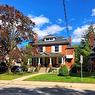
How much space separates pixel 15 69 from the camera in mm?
47844

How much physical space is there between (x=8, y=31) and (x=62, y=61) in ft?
49.9

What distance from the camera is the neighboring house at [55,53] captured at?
52594 millimetres

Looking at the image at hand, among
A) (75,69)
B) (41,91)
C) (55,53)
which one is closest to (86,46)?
(75,69)

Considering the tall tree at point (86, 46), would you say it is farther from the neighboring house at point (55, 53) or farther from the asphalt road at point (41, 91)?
the asphalt road at point (41, 91)

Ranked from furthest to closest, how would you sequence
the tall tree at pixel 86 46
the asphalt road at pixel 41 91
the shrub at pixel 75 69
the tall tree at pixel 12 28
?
1. the shrub at pixel 75 69
2. the tall tree at pixel 86 46
3. the tall tree at pixel 12 28
4. the asphalt road at pixel 41 91

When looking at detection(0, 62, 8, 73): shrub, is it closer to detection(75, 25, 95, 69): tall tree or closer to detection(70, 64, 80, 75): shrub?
detection(70, 64, 80, 75): shrub

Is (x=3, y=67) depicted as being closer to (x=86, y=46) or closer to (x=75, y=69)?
(x=75, y=69)

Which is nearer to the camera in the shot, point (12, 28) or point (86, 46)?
point (12, 28)

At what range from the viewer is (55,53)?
5347 centimetres

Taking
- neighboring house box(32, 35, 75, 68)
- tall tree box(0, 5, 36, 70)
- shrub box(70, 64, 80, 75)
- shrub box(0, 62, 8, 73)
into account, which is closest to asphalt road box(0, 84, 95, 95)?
tall tree box(0, 5, 36, 70)

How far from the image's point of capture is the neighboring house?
173 feet

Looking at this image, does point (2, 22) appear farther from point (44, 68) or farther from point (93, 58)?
point (93, 58)

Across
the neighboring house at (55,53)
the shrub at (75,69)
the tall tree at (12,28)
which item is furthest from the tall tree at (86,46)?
the tall tree at (12,28)

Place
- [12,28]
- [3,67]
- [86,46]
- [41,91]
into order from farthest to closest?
[86,46] < [3,67] < [12,28] < [41,91]
